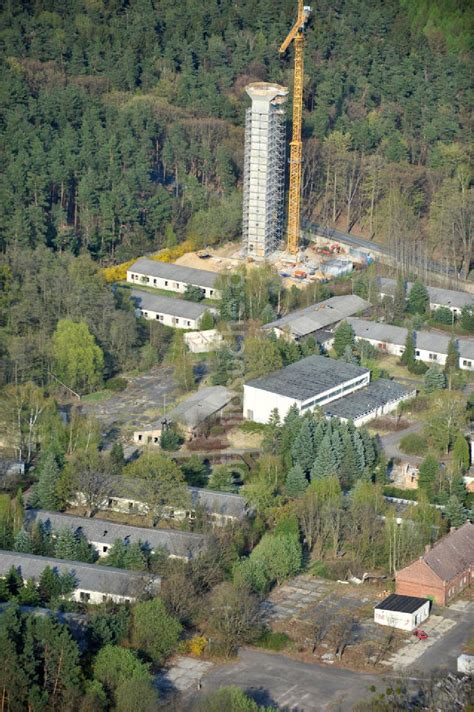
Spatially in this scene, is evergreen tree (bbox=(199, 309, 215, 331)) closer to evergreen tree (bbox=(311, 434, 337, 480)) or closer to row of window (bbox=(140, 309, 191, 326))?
row of window (bbox=(140, 309, 191, 326))

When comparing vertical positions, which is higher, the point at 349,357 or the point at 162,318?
the point at 349,357

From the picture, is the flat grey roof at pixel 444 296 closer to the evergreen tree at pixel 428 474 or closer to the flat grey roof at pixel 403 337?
the flat grey roof at pixel 403 337

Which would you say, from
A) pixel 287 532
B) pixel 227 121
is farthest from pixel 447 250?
pixel 287 532

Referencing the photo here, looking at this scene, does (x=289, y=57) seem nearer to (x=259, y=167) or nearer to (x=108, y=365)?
(x=259, y=167)

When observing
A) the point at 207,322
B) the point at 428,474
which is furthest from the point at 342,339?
the point at 428,474

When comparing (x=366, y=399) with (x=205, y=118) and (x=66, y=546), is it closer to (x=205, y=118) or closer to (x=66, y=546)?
(x=66, y=546)

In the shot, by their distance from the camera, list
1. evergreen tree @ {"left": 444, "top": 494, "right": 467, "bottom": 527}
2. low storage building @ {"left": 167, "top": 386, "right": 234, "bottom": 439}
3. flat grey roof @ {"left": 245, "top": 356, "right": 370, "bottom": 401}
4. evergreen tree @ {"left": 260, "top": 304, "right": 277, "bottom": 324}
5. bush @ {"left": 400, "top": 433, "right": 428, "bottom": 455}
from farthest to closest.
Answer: evergreen tree @ {"left": 260, "top": 304, "right": 277, "bottom": 324}, flat grey roof @ {"left": 245, "top": 356, "right": 370, "bottom": 401}, low storage building @ {"left": 167, "top": 386, "right": 234, "bottom": 439}, bush @ {"left": 400, "top": 433, "right": 428, "bottom": 455}, evergreen tree @ {"left": 444, "top": 494, "right": 467, "bottom": 527}

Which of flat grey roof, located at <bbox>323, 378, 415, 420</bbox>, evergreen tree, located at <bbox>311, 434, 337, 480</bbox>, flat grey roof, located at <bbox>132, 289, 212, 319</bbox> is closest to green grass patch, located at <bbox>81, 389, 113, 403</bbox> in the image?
flat grey roof, located at <bbox>132, 289, 212, 319</bbox>
